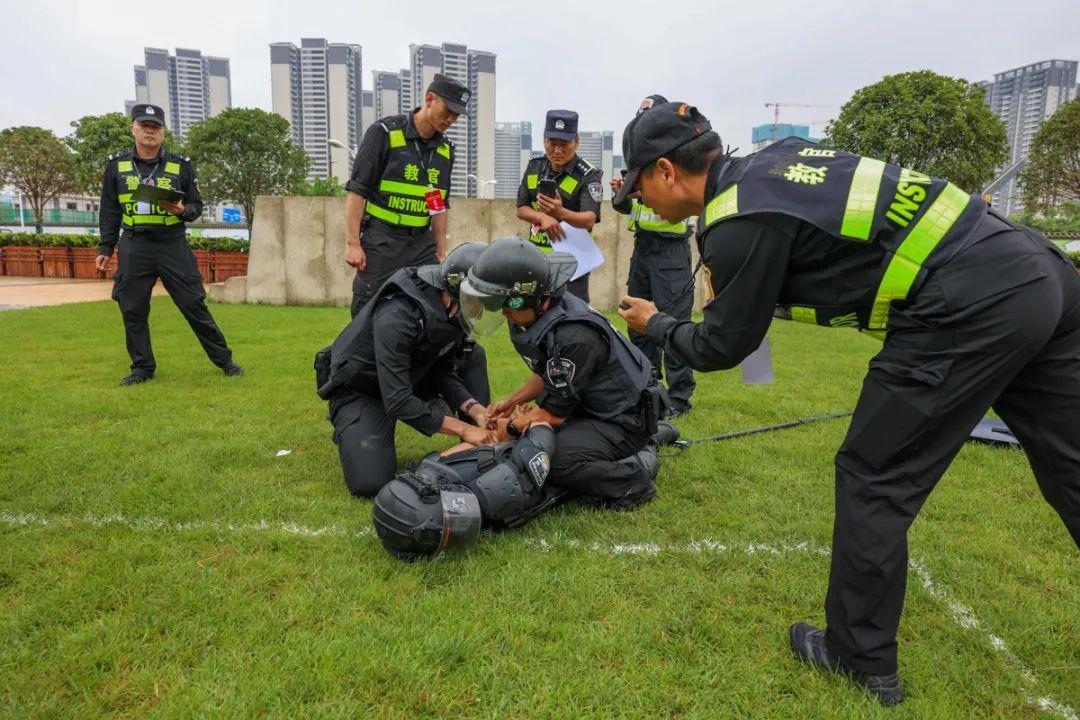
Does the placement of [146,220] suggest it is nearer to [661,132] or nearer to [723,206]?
[661,132]

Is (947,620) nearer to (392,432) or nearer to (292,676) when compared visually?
(292,676)

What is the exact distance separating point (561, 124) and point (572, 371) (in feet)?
8.36

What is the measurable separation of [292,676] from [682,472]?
2494mm

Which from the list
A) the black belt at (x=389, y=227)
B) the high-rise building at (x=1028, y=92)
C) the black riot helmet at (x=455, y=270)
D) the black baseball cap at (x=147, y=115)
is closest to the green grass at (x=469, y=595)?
the black riot helmet at (x=455, y=270)

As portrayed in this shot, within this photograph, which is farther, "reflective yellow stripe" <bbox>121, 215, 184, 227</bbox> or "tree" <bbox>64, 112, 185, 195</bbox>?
"tree" <bbox>64, 112, 185, 195</bbox>

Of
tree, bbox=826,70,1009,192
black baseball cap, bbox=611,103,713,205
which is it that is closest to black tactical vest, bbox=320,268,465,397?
black baseball cap, bbox=611,103,713,205

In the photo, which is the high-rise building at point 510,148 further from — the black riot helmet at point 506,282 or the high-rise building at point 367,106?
the black riot helmet at point 506,282

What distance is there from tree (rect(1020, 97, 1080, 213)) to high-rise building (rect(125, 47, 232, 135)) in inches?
4491

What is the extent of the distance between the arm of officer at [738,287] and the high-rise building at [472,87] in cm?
6352

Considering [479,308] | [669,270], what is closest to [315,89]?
[669,270]

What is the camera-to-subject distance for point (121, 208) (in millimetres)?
6125

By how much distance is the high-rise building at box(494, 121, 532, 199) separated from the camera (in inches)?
3543

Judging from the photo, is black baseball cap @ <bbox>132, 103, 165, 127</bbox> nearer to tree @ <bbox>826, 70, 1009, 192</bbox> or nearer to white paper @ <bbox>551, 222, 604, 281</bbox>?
white paper @ <bbox>551, 222, 604, 281</bbox>

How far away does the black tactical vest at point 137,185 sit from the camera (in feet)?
19.7
